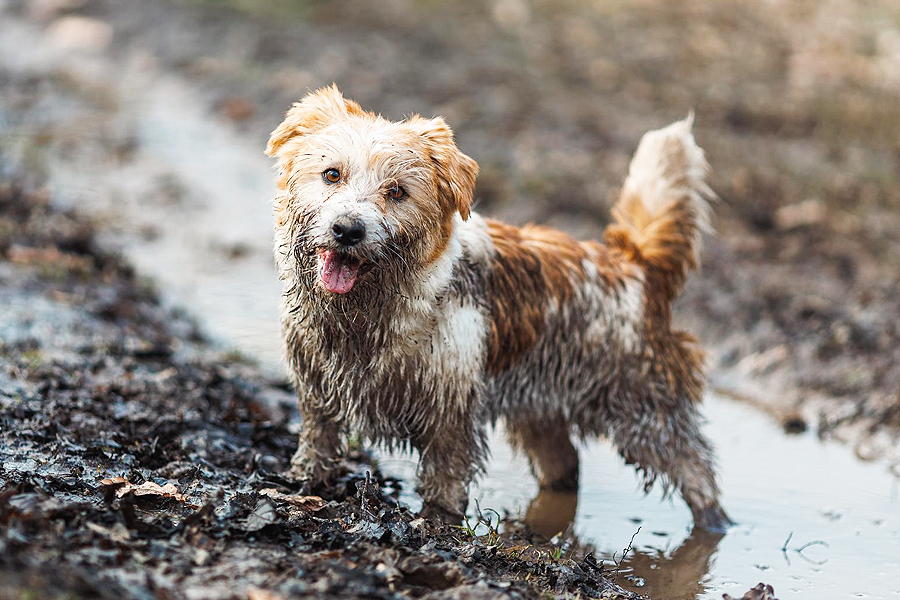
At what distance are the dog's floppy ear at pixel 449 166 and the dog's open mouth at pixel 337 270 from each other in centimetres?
55

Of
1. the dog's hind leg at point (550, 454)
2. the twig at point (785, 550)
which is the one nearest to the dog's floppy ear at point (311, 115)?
the dog's hind leg at point (550, 454)

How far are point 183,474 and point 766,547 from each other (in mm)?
3236

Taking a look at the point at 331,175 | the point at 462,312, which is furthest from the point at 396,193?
the point at 462,312

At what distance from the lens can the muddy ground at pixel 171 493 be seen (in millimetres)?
3889

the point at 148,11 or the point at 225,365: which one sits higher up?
the point at 148,11

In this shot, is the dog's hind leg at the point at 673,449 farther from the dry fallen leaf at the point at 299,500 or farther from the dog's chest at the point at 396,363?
the dry fallen leaf at the point at 299,500

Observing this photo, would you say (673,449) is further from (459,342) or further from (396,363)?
(396,363)

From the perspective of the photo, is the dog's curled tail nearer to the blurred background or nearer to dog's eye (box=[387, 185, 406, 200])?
the blurred background

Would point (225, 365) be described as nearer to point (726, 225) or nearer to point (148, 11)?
point (726, 225)

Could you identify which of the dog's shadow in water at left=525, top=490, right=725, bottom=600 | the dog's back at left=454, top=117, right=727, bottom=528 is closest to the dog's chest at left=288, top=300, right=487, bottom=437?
the dog's back at left=454, top=117, right=727, bottom=528

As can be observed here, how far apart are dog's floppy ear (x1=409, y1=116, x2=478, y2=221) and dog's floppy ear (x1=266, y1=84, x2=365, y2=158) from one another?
13.2 inches

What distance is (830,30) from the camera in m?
16.0

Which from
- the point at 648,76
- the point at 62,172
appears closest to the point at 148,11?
the point at 62,172

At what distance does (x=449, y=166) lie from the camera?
4816 millimetres
